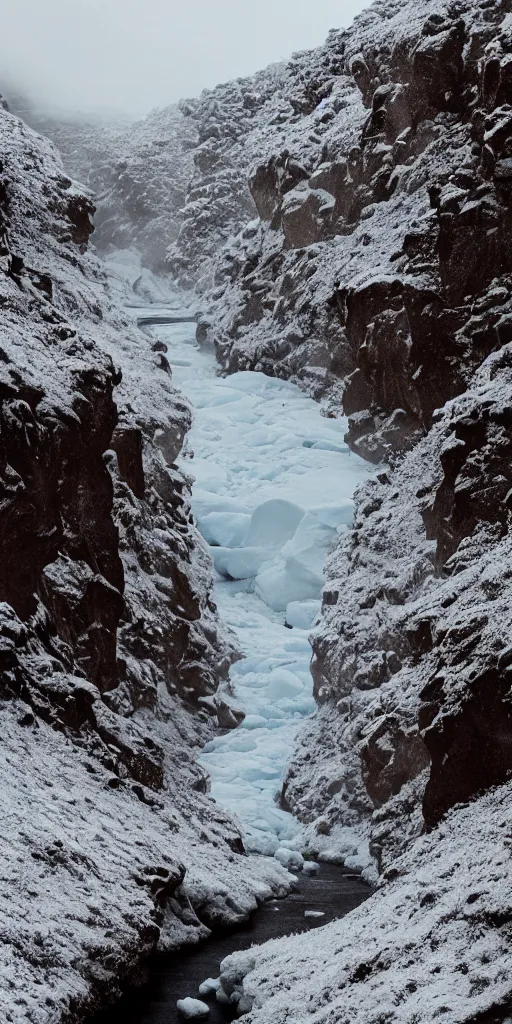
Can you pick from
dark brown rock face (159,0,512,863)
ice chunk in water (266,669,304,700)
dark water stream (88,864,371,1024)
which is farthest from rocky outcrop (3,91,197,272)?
dark water stream (88,864,371,1024)

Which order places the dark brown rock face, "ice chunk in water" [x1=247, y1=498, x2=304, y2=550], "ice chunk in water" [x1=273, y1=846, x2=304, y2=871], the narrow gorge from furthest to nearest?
"ice chunk in water" [x1=247, y1=498, x2=304, y2=550]
"ice chunk in water" [x1=273, y1=846, x2=304, y2=871]
the dark brown rock face
the narrow gorge

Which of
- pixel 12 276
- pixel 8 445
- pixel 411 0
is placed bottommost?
pixel 8 445

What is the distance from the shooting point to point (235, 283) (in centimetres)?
7288

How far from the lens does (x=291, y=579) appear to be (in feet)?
141

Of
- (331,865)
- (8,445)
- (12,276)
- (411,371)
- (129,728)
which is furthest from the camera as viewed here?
(411,371)

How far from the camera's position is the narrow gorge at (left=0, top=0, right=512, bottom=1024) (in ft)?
51.8

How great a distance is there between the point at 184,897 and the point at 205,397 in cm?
3955

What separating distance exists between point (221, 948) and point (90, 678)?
8.54 meters

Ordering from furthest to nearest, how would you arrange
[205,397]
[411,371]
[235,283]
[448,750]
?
[235,283], [205,397], [411,371], [448,750]

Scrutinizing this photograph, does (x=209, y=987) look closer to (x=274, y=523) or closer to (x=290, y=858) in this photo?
(x=290, y=858)

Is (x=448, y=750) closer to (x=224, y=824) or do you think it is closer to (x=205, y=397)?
(x=224, y=824)

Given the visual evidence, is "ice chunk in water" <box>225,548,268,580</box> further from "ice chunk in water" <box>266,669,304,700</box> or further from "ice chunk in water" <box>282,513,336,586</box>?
"ice chunk in water" <box>266,669,304,700</box>

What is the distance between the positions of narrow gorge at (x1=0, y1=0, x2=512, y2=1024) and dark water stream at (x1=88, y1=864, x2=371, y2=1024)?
0.91 ft

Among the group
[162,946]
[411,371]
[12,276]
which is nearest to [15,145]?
[12,276]
